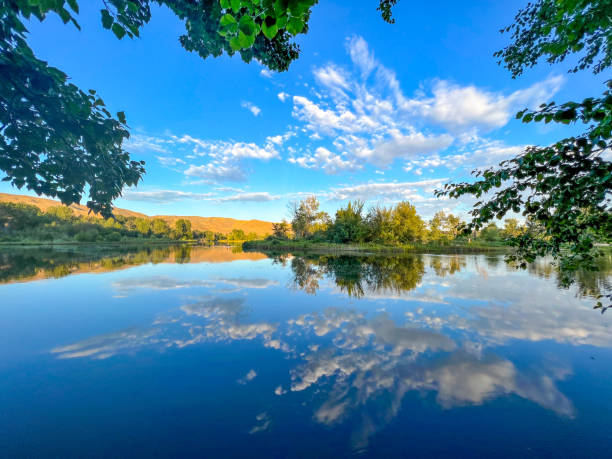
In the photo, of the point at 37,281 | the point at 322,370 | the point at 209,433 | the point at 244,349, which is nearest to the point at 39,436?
the point at 209,433

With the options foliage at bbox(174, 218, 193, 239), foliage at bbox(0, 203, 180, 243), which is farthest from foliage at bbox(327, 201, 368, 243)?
foliage at bbox(174, 218, 193, 239)

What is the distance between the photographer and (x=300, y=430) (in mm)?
2225

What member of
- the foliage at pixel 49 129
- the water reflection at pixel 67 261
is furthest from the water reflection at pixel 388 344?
the water reflection at pixel 67 261

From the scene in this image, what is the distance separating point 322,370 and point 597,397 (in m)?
3.55

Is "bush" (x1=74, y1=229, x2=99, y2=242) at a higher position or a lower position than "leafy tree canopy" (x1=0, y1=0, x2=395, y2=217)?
lower

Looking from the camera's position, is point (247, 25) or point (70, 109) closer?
point (247, 25)

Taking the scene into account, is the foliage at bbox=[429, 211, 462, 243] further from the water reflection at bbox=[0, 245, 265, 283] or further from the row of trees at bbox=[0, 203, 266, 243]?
the row of trees at bbox=[0, 203, 266, 243]

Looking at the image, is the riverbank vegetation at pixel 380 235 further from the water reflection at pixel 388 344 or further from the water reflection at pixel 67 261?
the water reflection at pixel 388 344

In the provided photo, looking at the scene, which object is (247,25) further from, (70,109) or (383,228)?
(383,228)

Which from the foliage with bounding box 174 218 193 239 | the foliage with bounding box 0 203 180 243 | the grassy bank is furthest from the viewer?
the foliage with bounding box 174 218 193 239

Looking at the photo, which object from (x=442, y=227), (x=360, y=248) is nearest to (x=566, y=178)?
(x=360, y=248)

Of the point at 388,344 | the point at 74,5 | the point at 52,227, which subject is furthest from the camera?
the point at 52,227

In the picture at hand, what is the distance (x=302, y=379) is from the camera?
10.2 ft

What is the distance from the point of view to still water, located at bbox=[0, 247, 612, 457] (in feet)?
6.96
